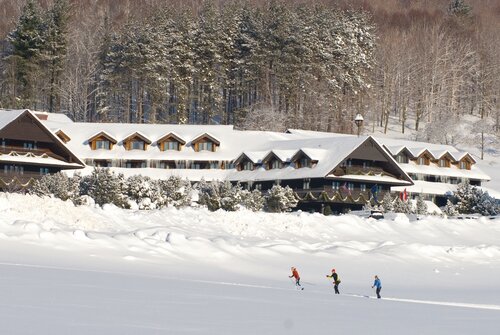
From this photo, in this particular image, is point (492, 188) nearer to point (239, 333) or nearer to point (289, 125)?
point (289, 125)

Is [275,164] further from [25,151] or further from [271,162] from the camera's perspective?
[25,151]

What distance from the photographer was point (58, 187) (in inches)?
1951

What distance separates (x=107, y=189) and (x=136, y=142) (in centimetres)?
1868

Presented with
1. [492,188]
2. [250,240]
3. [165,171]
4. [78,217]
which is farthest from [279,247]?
[492,188]

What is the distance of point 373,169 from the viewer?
64312 mm

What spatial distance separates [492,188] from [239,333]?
224 feet

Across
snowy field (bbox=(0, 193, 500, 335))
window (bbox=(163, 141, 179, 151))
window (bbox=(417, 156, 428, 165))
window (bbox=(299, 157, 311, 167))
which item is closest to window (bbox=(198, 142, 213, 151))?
window (bbox=(163, 141, 179, 151))

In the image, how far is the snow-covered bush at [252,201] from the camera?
50719 millimetres

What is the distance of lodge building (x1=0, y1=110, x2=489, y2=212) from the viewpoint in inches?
2308

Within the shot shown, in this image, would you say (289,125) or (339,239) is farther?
(289,125)

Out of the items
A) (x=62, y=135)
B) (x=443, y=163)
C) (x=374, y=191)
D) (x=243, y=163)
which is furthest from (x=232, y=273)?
(x=443, y=163)

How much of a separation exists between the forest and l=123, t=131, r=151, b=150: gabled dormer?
852 inches

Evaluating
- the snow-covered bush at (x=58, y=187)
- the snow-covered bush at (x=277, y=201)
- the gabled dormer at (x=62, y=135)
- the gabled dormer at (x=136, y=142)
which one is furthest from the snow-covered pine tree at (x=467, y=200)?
the gabled dormer at (x=62, y=135)

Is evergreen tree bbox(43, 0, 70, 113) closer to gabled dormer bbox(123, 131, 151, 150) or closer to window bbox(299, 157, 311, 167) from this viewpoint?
gabled dormer bbox(123, 131, 151, 150)
